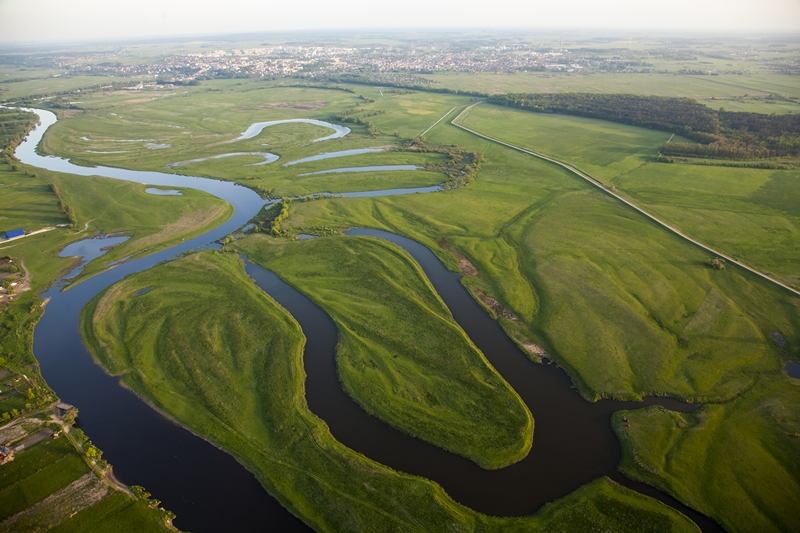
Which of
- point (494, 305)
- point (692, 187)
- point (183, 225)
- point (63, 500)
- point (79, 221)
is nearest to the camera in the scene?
point (63, 500)

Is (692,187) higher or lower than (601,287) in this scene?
higher


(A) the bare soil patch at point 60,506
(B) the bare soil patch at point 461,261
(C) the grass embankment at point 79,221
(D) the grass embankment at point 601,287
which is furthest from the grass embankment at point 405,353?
(A) the bare soil patch at point 60,506

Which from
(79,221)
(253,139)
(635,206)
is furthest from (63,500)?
(253,139)

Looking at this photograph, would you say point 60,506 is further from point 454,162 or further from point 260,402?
point 454,162

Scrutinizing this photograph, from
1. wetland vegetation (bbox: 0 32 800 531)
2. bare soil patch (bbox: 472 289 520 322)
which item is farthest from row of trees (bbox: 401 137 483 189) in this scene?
bare soil patch (bbox: 472 289 520 322)

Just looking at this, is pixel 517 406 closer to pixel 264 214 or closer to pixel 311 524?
pixel 311 524

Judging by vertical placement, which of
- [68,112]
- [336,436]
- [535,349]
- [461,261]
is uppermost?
[68,112]

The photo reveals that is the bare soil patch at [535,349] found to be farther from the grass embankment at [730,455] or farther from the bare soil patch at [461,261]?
the bare soil patch at [461,261]

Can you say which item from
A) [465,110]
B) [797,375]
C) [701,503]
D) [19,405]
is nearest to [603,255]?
[797,375]
